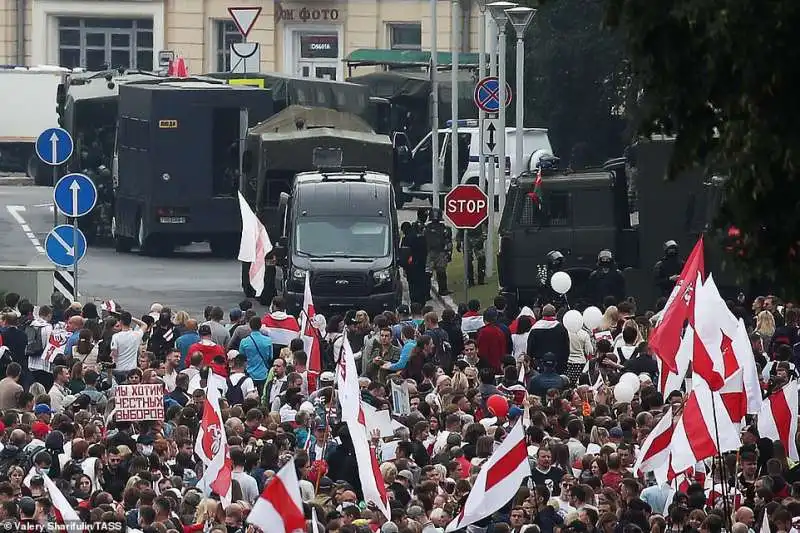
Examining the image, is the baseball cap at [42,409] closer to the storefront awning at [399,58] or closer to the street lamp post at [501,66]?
the street lamp post at [501,66]

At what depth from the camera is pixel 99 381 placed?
2038 centimetres

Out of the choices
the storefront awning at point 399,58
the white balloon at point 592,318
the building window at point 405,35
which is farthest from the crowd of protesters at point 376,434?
the building window at point 405,35

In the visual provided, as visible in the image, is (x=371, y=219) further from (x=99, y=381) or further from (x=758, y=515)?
(x=758, y=515)

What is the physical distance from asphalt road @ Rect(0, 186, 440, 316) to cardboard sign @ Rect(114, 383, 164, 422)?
12095 mm

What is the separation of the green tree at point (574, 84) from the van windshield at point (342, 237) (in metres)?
11.6

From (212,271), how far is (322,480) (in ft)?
63.7

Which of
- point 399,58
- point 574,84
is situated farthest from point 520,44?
point 399,58

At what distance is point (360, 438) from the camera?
1462 centimetres

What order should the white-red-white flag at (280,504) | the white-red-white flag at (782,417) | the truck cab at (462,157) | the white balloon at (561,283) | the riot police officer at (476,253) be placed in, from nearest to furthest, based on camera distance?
the white-red-white flag at (280,504), the white-red-white flag at (782,417), the white balloon at (561,283), the riot police officer at (476,253), the truck cab at (462,157)

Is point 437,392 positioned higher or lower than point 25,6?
lower

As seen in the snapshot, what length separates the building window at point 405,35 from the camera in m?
60.8

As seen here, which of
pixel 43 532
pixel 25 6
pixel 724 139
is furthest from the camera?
pixel 25 6

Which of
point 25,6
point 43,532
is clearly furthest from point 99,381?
point 25,6

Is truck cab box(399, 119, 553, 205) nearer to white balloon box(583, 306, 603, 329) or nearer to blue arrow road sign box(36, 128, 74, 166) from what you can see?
white balloon box(583, 306, 603, 329)
